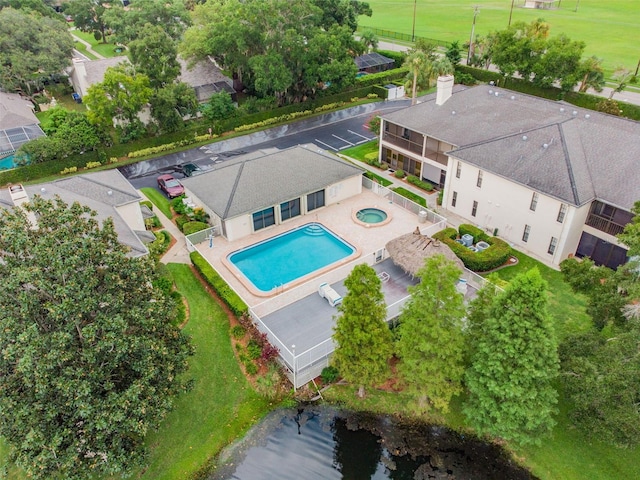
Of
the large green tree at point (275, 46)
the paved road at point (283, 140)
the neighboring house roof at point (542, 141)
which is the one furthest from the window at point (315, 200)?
the large green tree at point (275, 46)

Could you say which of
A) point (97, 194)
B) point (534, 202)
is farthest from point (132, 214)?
point (534, 202)

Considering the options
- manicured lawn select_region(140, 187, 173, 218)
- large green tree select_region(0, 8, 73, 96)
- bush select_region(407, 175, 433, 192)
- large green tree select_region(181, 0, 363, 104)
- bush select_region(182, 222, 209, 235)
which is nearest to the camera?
bush select_region(182, 222, 209, 235)

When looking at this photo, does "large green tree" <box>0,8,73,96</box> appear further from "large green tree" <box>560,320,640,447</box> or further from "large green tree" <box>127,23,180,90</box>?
"large green tree" <box>560,320,640,447</box>

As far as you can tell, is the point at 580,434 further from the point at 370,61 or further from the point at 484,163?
the point at 370,61

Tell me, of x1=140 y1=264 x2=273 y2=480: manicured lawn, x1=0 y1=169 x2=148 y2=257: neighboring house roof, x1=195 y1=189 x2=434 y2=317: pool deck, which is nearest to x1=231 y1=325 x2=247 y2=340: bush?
x1=140 y1=264 x2=273 y2=480: manicured lawn

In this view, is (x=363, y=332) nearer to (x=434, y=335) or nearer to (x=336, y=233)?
(x=434, y=335)
